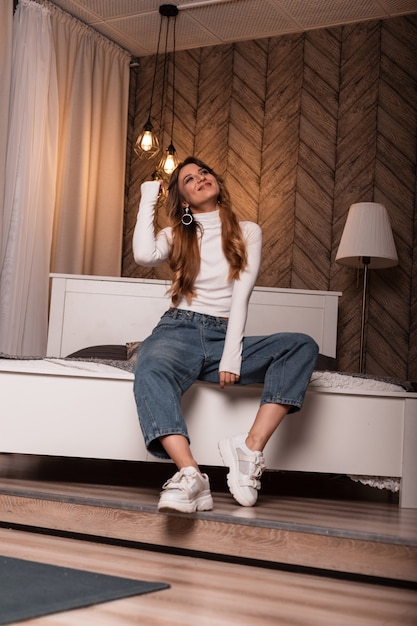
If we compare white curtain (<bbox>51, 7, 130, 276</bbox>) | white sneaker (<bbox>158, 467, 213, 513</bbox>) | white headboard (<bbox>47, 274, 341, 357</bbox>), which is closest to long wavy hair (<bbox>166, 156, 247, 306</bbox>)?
white sneaker (<bbox>158, 467, 213, 513</bbox>)

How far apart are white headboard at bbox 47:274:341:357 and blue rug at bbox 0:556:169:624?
2.08 metres

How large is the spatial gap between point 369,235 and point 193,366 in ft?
6.35

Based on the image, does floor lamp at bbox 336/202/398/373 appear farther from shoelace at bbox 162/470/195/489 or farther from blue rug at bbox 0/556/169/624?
blue rug at bbox 0/556/169/624

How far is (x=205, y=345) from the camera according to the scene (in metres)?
2.25

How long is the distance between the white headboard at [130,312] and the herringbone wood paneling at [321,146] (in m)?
0.51

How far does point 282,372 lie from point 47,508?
74 centimetres

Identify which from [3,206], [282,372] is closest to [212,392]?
[282,372]

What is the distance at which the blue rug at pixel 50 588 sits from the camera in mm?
1329

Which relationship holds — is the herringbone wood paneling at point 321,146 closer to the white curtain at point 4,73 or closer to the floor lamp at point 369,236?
the floor lamp at point 369,236

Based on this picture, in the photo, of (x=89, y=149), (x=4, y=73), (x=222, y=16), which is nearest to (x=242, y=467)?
(x=4, y=73)

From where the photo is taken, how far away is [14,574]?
1.55 m

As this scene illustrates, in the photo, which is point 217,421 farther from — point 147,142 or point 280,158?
point 280,158

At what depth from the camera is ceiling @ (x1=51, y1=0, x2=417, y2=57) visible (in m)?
4.23

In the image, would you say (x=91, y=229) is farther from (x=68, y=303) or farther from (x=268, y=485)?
(x=268, y=485)
